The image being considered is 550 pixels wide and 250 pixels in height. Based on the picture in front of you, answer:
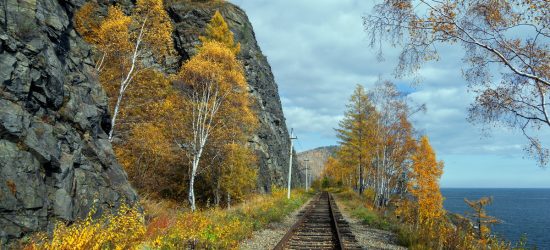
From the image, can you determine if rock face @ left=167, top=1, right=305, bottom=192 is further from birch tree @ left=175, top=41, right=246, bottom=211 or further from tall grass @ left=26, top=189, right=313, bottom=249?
tall grass @ left=26, top=189, right=313, bottom=249

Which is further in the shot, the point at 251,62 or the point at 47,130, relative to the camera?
the point at 251,62

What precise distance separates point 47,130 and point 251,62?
120 feet

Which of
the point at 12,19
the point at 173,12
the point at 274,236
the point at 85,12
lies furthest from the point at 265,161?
the point at 12,19

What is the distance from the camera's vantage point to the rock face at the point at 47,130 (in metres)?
7.75

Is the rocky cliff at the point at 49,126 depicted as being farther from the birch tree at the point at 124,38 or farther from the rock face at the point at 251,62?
the rock face at the point at 251,62


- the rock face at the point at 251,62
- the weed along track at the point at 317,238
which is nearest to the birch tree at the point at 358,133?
the rock face at the point at 251,62

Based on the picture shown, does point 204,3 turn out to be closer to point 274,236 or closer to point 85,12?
point 85,12

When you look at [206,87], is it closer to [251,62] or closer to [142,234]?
[142,234]

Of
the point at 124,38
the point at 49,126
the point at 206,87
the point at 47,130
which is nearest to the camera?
the point at 47,130

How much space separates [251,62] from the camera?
148 feet

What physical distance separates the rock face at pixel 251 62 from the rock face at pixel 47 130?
81.2 ft

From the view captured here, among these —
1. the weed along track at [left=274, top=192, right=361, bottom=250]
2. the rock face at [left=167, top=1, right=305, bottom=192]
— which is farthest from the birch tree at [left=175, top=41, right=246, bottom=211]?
the rock face at [left=167, top=1, right=305, bottom=192]

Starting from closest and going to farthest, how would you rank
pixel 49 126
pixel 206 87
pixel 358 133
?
pixel 49 126, pixel 206 87, pixel 358 133

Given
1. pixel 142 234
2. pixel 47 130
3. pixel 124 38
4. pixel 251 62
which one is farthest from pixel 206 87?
pixel 251 62
